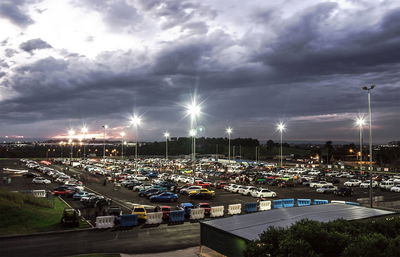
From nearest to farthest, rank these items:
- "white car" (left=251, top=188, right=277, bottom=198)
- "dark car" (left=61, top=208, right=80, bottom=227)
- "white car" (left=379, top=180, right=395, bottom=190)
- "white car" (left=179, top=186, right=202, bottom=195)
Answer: "dark car" (left=61, top=208, right=80, bottom=227)
"white car" (left=251, top=188, right=277, bottom=198)
"white car" (left=179, top=186, right=202, bottom=195)
"white car" (left=379, top=180, right=395, bottom=190)

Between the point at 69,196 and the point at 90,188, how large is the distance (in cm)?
908

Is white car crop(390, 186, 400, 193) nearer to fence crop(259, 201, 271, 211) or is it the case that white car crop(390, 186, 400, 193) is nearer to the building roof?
fence crop(259, 201, 271, 211)

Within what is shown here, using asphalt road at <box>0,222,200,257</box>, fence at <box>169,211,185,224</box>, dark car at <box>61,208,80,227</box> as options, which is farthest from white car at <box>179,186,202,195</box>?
dark car at <box>61,208,80,227</box>

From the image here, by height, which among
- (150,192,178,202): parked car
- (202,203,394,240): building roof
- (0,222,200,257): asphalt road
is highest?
(202,203,394,240): building roof

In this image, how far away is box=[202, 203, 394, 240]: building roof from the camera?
1641 centimetres

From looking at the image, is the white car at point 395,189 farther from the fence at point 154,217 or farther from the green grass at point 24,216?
the green grass at point 24,216

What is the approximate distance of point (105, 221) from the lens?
2644 centimetres

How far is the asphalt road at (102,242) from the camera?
2062cm

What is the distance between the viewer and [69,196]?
44094 millimetres

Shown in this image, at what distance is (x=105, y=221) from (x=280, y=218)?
14748mm

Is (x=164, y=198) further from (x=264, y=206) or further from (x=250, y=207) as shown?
(x=264, y=206)

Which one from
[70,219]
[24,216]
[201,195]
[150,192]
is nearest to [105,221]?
[70,219]

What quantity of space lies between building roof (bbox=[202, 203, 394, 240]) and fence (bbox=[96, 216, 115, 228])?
11.3 metres

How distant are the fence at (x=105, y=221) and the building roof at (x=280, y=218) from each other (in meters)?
11.3
